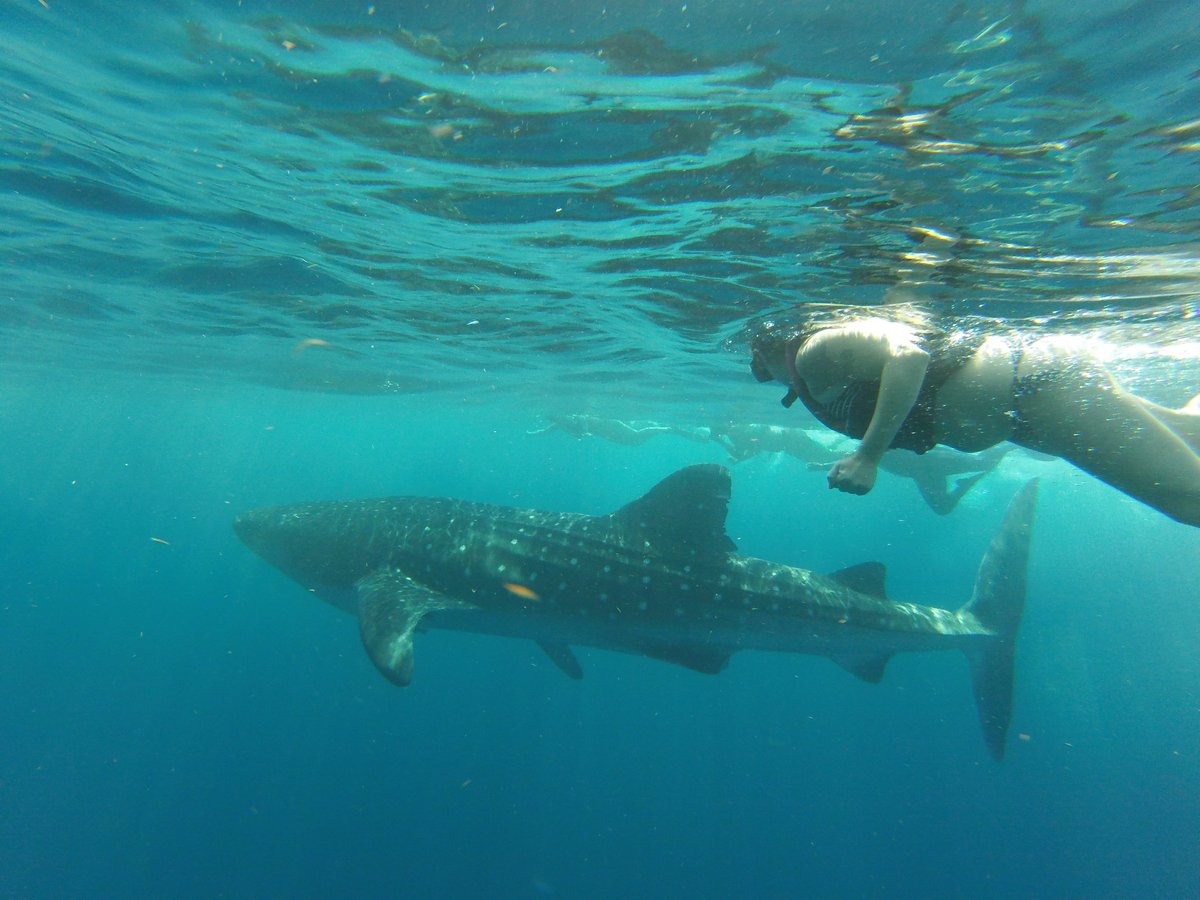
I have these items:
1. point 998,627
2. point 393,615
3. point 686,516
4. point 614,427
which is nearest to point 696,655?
point 686,516

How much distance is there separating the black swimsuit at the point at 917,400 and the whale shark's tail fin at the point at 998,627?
7.30 meters

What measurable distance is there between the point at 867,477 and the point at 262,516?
11.9 meters

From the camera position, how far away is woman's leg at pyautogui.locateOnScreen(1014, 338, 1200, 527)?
340cm

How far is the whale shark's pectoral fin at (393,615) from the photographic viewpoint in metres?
6.80

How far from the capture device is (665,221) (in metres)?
8.38

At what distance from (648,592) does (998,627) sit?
6.26 metres

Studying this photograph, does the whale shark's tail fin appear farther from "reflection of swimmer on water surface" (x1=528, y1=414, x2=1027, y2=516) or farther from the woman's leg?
"reflection of swimmer on water surface" (x1=528, y1=414, x2=1027, y2=516)

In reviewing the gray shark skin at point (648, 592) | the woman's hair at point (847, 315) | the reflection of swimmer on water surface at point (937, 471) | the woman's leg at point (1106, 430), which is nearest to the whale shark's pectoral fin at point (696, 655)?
the gray shark skin at point (648, 592)

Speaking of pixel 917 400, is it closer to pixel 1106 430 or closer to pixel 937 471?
pixel 1106 430

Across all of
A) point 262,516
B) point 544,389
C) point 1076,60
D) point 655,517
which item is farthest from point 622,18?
point 544,389

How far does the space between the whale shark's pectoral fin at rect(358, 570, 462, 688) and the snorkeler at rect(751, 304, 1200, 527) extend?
5.06 m

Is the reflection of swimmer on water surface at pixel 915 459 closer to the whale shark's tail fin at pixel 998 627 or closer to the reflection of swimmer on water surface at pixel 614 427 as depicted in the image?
the whale shark's tail fin at pixel 998 627

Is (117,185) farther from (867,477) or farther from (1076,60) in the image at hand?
(1076,60)

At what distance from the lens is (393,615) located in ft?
25.6
